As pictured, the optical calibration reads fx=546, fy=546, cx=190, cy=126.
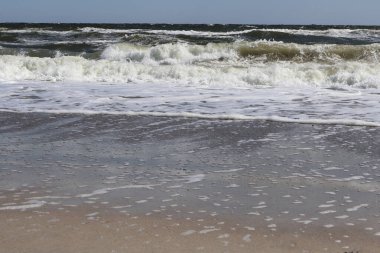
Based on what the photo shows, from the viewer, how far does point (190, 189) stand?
374cm

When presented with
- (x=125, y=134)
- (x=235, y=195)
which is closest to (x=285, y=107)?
(x=125, y=134)

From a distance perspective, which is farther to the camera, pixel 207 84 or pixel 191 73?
pixel 191 73

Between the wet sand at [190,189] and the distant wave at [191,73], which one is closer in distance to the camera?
the wet sand at [190,189]

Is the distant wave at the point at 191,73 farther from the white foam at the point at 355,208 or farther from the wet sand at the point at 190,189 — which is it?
the white foam at the point at 355,208

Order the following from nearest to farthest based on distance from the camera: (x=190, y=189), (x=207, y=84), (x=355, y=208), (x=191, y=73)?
1. (x=355, y=208)
2. (x=190, y=189)
3. (x=207, y=84)
4. (x=191, y=73)

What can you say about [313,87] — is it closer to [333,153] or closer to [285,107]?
[285,107]

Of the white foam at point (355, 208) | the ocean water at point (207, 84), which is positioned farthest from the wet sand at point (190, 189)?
the ocean water at point (207, 84)

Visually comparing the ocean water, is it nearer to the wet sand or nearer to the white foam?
the wet sand

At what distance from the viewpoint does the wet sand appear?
2.83m

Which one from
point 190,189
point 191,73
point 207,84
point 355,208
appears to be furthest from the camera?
point 191,73

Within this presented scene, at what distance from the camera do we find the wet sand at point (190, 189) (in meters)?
2.83

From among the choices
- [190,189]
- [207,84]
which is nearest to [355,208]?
[190,189]

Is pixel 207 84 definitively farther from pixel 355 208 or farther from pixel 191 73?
pixel 355 208

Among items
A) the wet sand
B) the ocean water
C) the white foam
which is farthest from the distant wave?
the white foam
